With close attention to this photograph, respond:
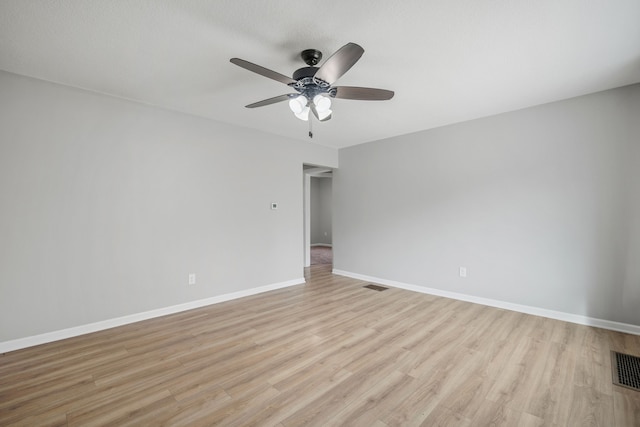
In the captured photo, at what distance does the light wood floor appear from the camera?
1688mm

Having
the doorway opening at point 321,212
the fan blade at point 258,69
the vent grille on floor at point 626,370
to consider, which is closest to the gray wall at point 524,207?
the vent grille on floor at point 626,370

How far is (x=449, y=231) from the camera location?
13.3ft

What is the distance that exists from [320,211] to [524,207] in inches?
270

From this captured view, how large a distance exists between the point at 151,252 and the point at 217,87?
2046 mm

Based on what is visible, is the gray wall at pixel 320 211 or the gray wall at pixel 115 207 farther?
the gray wall at pixel 320 211

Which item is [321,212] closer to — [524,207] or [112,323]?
[524,207]

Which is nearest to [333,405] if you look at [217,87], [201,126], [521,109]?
[217,87]

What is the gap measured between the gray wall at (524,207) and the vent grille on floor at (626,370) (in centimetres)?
75

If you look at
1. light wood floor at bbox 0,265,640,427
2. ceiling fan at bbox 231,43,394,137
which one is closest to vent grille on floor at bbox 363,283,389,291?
light wood floor at bbox 0,265,640,427

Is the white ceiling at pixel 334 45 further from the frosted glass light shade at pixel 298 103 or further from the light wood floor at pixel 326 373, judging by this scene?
the light wood floor at pixel 326 373

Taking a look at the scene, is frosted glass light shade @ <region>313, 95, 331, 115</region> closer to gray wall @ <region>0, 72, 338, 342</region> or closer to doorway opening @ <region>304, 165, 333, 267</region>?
gray wall @ <region>0, 72, 338, 342</region>

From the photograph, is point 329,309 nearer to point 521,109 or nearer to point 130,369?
point 130,369

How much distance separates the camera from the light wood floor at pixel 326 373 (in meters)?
1.69

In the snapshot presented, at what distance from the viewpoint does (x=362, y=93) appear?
87.4 inches
